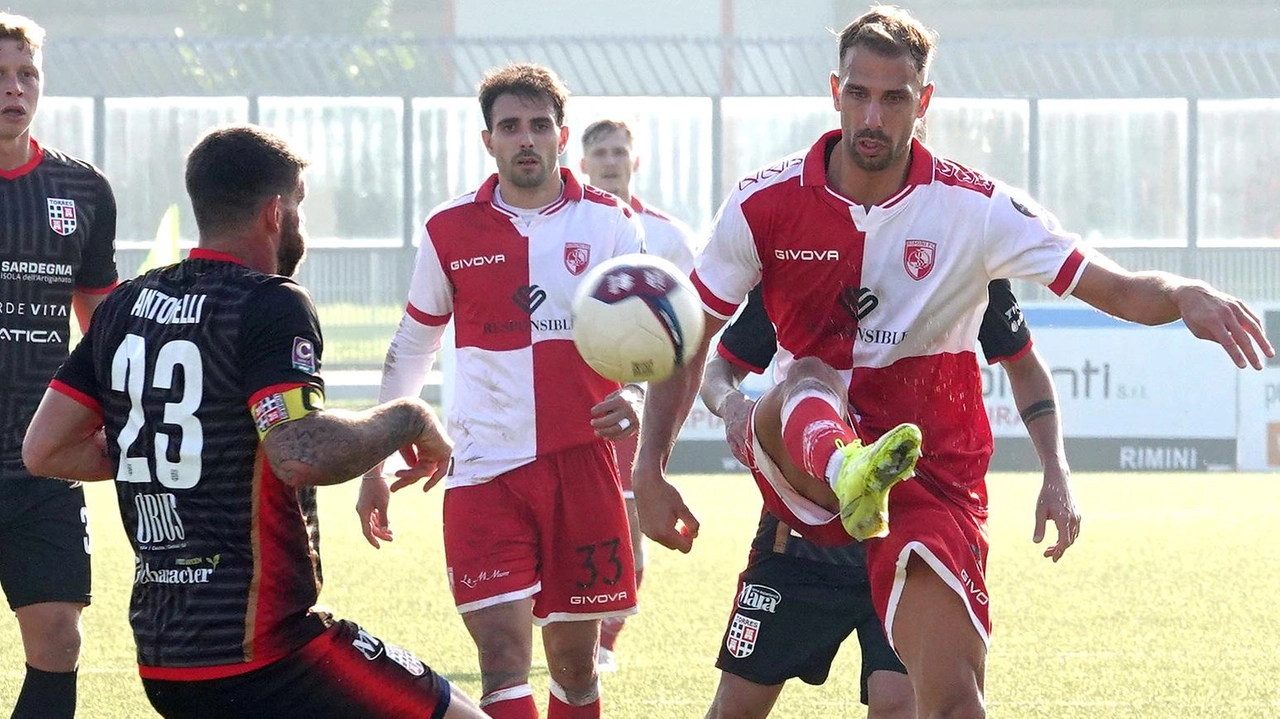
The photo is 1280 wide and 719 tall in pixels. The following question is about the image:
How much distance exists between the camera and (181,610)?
3.77m

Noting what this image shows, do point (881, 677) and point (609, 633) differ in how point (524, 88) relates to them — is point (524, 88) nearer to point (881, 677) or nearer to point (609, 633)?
point (881, 677)

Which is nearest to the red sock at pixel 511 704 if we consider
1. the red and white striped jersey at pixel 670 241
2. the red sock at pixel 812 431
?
the red sock at pixel 812 431

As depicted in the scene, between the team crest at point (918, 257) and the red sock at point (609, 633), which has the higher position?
the team crest at point (918, 257)

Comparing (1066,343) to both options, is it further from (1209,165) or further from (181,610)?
(181,610)

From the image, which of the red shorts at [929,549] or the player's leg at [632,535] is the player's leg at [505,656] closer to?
the red shorts at [929,549]

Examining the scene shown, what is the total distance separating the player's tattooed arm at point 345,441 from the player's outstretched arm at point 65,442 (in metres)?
0.56

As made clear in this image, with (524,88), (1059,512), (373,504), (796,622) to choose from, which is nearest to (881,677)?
(796,622)

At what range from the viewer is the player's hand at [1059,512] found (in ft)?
16.3

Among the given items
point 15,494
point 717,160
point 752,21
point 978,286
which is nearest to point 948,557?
point 978,286

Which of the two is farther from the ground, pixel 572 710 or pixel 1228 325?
pixel 1228 325

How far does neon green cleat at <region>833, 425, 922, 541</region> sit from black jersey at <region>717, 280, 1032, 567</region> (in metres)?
0.95

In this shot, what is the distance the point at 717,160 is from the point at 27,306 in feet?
44.9

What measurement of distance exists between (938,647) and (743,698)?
0.92 m

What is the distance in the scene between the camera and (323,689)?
3.78 metres
